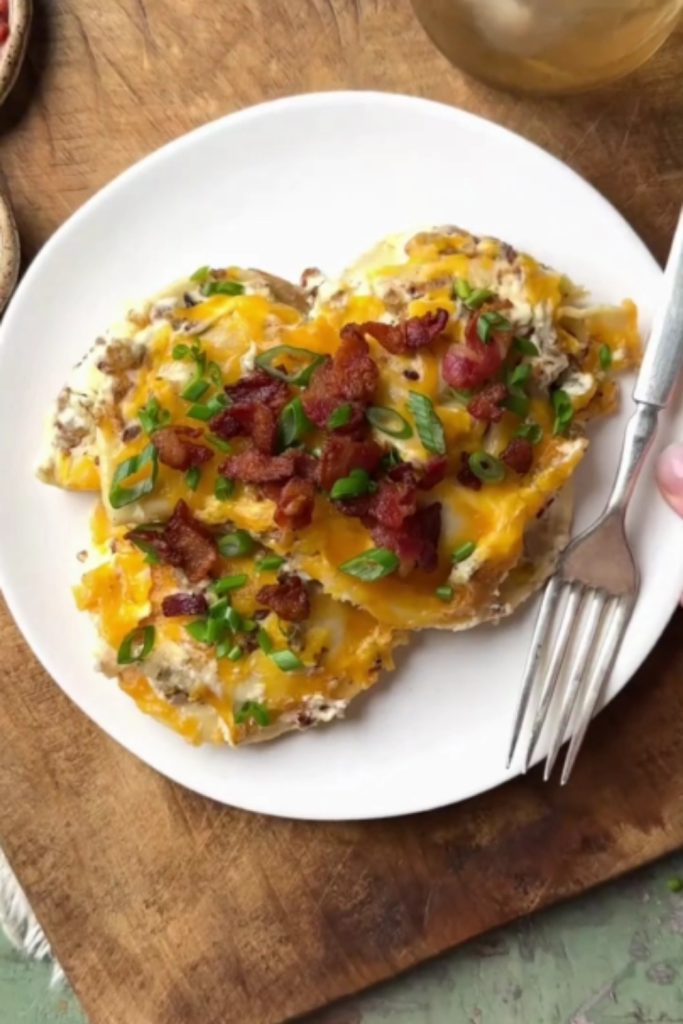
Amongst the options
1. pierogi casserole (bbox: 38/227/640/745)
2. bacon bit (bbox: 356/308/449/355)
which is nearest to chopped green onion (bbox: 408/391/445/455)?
pierogi casserole (bbox: 38/227/640/745)

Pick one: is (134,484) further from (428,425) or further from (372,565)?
(428,425)

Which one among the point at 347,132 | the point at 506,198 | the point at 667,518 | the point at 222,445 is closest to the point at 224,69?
the point at 347,132

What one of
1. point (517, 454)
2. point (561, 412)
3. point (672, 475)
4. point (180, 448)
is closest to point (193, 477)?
point (180, 448)

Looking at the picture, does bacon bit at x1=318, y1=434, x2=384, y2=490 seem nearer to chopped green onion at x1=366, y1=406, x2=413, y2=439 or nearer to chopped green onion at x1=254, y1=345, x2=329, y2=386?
chopped green onion at x1=366, y1=406, x2=413, y2=439

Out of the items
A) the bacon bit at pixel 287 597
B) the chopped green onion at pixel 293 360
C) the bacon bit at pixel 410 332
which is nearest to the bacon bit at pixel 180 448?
the chopped green onion at pixel 293 360

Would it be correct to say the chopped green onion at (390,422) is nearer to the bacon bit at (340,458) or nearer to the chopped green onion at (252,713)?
the bacon bit at (340,458)
